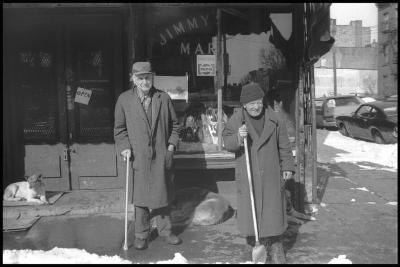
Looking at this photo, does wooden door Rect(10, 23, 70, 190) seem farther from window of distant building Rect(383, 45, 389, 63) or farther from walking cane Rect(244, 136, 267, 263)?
window of distant building Rect(383, 45, 389, 63)

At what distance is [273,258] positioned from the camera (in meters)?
4.59

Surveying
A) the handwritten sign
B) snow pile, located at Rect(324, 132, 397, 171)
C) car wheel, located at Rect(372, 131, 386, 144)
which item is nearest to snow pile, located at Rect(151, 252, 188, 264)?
the handwritten sign

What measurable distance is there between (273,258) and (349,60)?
181ft

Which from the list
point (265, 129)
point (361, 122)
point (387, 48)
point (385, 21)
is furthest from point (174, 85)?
point (385, 21)

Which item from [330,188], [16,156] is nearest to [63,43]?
[16,156]

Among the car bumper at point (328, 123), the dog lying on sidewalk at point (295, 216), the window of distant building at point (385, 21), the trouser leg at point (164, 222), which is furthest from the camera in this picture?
the window of distant building at point (385, 21)

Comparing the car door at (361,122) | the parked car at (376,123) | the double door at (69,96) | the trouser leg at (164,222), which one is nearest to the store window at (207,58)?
the double door at (69,96)

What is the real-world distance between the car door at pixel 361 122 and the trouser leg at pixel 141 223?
1211cm

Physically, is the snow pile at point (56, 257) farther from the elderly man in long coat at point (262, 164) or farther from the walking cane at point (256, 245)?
the elderly man in long coat at point (262, 164)

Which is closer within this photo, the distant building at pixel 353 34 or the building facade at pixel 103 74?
the building facade at pixel 103 74

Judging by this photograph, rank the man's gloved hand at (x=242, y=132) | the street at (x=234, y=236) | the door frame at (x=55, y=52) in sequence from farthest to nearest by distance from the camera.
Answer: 1. the door frame at (x=55, y=52)
2. the street at (x=234, y=236)
3. the man's gloved hand at (x=242, y=132)

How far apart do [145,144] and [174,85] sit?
2.01 m

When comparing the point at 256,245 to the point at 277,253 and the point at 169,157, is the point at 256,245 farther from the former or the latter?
the point at 169,157

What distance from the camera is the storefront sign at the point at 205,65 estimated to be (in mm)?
6867
